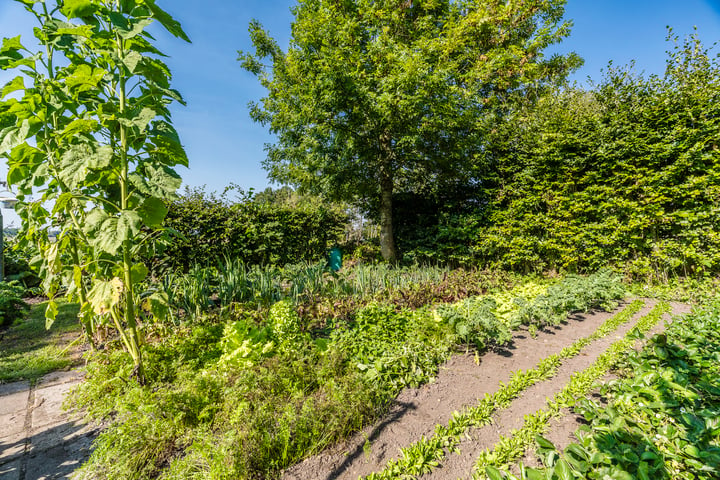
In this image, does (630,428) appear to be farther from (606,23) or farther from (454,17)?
(454,17)

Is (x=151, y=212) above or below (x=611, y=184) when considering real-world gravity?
below

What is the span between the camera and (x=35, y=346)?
3387 millimetres

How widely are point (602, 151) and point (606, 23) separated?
313cm

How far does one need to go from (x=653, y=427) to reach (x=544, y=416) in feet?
1.83

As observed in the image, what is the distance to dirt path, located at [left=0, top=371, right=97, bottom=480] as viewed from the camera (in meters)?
1.62

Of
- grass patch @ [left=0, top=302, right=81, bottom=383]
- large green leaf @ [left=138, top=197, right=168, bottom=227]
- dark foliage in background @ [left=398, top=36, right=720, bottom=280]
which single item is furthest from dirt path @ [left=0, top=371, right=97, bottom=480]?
dark foliage in background @ [left=398, top=36, right=720, bottom=280]

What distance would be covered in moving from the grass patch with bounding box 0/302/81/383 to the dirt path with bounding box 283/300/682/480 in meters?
2.63

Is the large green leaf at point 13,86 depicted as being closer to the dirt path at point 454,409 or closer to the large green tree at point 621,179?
the dirt path at point 454,409

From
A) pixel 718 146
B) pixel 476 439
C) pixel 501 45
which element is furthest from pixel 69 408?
pixel 501 45

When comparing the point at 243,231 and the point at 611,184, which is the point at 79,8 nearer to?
the point at 243,231

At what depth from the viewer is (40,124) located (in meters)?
1.93

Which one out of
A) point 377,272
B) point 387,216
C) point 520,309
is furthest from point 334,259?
point 520,309

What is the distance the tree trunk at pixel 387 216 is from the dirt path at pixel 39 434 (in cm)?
635

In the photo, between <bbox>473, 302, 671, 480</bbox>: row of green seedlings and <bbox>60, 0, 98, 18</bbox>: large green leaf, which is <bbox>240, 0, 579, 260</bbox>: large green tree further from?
<bbox>473, 302, 671, 480</bbox>: row of green seedlings
